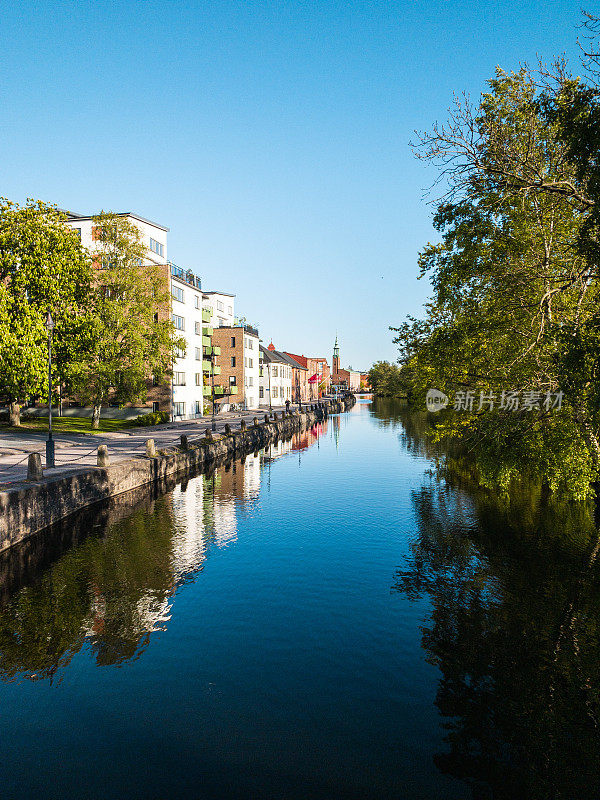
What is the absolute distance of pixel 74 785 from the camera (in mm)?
7266

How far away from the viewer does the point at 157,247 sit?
192 feet

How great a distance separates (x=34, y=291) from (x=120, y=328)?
23.9 ft

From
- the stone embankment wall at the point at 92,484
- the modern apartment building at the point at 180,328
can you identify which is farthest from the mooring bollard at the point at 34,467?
the modern apartment building at the point at 180,328

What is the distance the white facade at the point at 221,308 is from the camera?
84.5m

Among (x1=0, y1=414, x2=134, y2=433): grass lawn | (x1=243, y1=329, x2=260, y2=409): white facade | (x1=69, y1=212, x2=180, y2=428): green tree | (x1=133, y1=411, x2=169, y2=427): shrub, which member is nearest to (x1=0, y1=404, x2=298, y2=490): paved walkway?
(x1=133, y1=411, x2=169, y2=427): shrub

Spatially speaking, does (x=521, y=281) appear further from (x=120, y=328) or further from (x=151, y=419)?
(x=151, y=419)

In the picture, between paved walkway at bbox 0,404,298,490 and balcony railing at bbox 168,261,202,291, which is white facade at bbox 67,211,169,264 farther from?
paved walkway at bbox 0,404,298,490

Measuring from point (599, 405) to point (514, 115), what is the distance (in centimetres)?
1012

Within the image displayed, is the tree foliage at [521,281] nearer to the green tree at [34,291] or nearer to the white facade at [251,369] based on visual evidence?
the green tree at [34,291]

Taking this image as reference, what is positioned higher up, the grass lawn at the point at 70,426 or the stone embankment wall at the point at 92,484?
the grass lawn at the point at 70,426

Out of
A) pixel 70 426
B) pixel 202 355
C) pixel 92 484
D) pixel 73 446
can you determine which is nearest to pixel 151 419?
pixel 70 426

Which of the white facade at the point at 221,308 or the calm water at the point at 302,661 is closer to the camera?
the calm water at the point at 302,661

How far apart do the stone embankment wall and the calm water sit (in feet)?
3.19

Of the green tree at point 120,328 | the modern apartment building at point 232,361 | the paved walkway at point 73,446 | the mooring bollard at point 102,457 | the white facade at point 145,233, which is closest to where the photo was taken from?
the paved walkway at point 73,446
